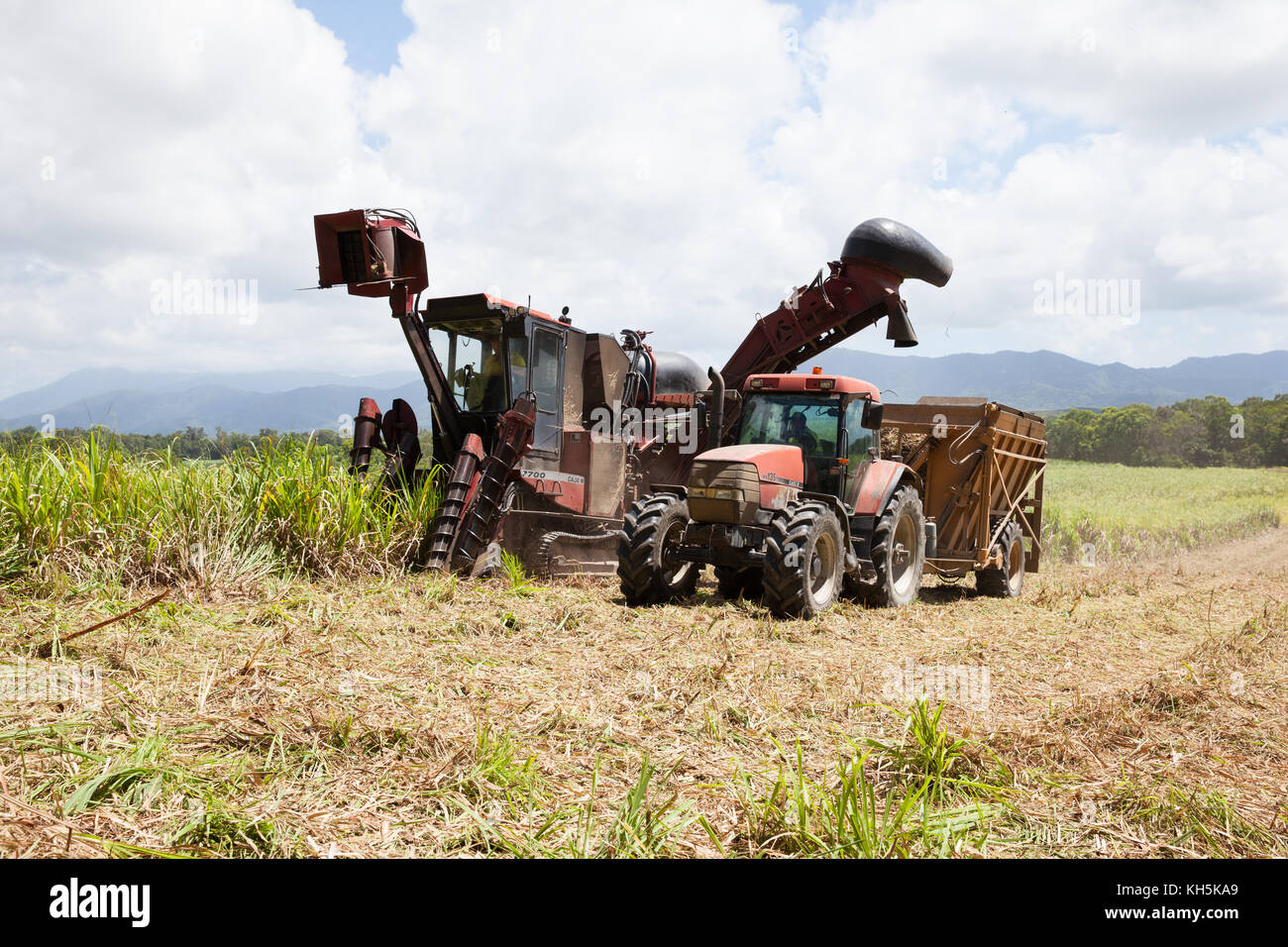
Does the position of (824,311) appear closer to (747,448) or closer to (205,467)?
(747,448)

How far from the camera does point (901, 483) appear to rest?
870cm

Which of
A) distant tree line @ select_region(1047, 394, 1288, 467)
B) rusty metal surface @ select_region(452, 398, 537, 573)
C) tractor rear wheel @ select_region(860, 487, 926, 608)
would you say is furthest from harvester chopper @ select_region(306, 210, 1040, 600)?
distant tree line @ select_region(1047, 394, 1288, 467)

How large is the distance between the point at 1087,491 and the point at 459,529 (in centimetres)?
3204

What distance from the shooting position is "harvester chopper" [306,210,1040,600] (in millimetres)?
8047

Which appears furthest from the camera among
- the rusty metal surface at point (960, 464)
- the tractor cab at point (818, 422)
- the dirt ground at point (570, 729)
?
the rusty metal surface at point (960, 464)

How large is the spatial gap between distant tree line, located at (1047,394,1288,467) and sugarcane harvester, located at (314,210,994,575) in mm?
62705

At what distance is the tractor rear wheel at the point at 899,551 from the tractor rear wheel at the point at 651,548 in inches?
67.4

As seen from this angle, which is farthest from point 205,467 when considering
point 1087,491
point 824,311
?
point 1087,491

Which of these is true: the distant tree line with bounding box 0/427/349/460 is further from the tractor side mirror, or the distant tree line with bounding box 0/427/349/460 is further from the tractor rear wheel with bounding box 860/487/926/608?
the tractor rear wheel with bounding box 860/487/926/608

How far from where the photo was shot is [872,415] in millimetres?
8141

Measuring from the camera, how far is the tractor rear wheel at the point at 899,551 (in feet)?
26.0

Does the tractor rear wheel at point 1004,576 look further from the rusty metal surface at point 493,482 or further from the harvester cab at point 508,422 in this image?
the rusty metal surface at point 493,482

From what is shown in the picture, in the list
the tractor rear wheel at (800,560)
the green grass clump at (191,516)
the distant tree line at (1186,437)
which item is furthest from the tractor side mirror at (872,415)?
the distant tree line at (1186,437)

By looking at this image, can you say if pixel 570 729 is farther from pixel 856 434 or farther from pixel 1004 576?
pixel 1004 576
